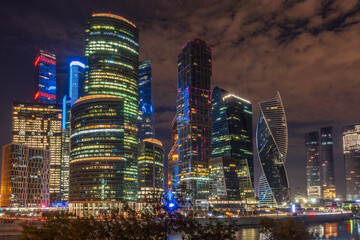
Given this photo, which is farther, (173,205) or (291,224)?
(291,224)

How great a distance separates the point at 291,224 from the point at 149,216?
5379 centimetres

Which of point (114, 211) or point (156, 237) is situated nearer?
point (156, 237)

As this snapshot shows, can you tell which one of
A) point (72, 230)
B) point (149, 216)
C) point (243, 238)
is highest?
point (149, 216)

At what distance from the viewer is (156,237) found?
3878cm

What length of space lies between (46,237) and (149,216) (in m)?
26.2

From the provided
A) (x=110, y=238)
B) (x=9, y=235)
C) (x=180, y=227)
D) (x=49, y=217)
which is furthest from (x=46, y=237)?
(x=9, y=235)

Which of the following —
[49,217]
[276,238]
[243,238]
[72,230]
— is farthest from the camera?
[243,238]

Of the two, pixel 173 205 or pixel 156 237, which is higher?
pixel 173 205

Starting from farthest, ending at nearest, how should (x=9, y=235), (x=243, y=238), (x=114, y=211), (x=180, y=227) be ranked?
(x=243, y=238), (x=9, y=235), (x=114, y=211), (x=180, y=227)

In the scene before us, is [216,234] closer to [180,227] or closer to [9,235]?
[180,227]

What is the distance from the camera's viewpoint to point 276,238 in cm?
7794

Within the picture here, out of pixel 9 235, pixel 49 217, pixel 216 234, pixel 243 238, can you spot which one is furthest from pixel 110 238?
pixel 243 238

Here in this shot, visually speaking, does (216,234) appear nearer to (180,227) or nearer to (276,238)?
(180,227)

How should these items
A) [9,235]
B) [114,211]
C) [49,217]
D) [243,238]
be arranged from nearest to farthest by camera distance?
[114,211], [49,217], [9,235], [243,238]
